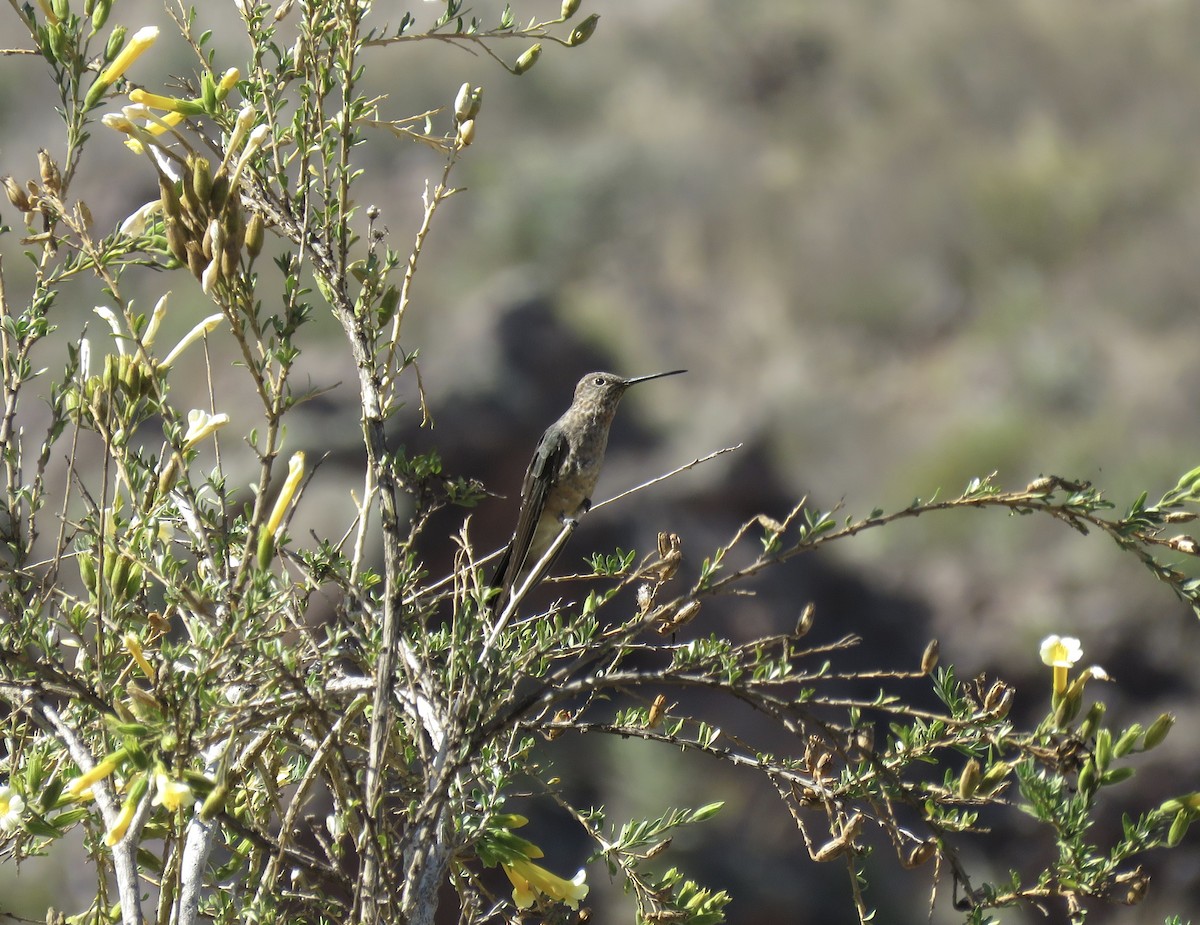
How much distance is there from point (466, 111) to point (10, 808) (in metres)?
1.38

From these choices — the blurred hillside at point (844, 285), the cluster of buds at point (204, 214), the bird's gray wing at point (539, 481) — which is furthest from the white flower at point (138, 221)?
the blurred hillside at point (844, 285)

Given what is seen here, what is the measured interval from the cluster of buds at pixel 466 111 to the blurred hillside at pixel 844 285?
31.6 feet

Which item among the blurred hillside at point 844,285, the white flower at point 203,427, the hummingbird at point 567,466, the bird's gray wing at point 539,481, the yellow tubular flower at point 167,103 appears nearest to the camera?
the white flower at point 203,427

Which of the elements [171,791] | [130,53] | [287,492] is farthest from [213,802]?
[130,53]

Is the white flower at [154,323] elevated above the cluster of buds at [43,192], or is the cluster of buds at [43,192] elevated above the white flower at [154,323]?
the cluster of buds at [43,192]

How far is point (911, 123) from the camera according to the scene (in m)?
25.3

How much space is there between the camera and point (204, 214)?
5.81 ft

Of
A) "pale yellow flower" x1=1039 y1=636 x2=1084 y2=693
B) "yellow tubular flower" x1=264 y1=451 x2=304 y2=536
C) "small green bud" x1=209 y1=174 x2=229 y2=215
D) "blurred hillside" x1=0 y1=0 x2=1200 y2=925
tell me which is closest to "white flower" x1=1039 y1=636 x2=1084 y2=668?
"pale yellow flower" x1=1039 y1=636 x2=1084 y2=693

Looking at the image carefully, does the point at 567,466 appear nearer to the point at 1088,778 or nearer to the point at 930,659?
the point at 930,659

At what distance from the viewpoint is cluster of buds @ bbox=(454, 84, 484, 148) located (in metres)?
2.14

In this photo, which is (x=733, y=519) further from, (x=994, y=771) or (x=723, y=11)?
(x=723, y=11)

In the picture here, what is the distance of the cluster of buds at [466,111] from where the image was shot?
7.04ft

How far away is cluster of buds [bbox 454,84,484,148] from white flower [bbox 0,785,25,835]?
4.19ft

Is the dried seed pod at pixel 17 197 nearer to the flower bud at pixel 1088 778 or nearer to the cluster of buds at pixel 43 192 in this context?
the cluster of buds at pixel 43 192
